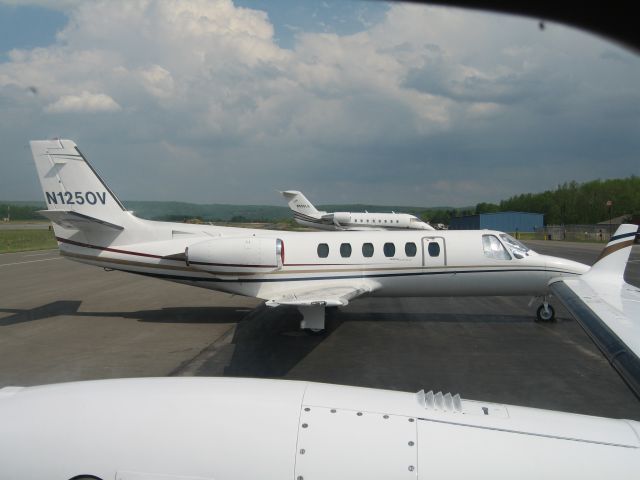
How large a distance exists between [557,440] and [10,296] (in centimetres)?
1903

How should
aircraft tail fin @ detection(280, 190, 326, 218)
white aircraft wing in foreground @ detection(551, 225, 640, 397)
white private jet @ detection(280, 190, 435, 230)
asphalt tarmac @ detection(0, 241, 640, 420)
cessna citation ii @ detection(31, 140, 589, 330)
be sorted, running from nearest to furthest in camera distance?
white aircraft wing in foreground @ detection(551, 225, 640, 397) < asphalt tarmac @ detection(0, 241, 640, 420) < cessna citation ii @ detection(31, 140, 589, 330) < white private jet @ detection(280, 190, 435, 230) < aircraft tail fin @ detection(280, 190, 326, 218)

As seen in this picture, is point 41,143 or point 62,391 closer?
point 62,391

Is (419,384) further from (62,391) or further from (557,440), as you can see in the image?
(62,391)

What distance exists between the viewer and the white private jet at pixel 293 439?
9.37 feet

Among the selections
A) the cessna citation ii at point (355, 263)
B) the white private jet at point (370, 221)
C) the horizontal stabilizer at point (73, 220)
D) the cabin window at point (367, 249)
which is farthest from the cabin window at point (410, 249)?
the white private jet at point (370, 221)

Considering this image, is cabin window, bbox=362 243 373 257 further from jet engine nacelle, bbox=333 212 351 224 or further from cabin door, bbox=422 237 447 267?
jet engine nacelle, bbox=333 212 351 224

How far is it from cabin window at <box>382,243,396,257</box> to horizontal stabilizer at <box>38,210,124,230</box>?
6.85 metres

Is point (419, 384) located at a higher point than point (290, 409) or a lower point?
lower

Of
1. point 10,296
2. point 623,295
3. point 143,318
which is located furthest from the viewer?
point 10,296

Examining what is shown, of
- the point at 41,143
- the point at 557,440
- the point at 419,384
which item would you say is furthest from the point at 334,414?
the point at 41,143

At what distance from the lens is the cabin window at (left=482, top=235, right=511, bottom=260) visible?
41.0ft

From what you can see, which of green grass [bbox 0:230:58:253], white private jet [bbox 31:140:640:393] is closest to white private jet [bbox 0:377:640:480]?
white private jet [bbox 31:140:640:393]

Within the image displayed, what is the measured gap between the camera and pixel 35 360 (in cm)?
950

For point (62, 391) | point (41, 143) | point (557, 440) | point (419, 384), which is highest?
point (41, 143)
